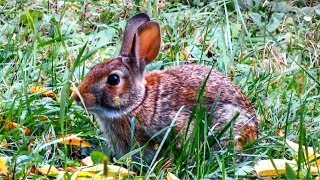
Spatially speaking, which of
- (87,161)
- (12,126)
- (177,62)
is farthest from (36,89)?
(177,62)

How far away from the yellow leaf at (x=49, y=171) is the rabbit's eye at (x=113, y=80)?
2.45 feet

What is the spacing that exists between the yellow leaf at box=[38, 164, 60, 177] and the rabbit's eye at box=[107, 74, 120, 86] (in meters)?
0.75

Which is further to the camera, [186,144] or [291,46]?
[291,46]

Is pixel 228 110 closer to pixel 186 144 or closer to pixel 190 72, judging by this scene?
pixel 190 72

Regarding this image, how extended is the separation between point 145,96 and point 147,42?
1.06 feet

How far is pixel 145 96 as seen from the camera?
5.48 m

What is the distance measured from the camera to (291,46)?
720 cm

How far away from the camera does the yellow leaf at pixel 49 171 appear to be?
15.3 feet

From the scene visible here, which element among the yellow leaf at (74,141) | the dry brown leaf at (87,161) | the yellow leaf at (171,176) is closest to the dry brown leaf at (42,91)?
the yellow leaf at (74,141)

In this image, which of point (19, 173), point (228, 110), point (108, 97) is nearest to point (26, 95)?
point (108, 97)

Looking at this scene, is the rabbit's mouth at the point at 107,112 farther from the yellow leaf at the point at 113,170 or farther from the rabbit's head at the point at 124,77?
the yellow leaf at the point at 113,170

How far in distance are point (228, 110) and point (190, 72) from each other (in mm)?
384

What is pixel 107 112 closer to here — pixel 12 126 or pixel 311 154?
pixel 12 126

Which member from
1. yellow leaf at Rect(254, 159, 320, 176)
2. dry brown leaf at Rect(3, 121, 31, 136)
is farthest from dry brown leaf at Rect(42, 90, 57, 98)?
yellow leaf at Rect(254, 159, 320, 176)
